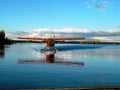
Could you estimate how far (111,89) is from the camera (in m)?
10.3

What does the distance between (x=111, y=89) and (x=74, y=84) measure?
6.27 m

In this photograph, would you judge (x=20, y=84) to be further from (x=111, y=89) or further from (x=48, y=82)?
(x=111, y=89)

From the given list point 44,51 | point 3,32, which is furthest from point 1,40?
point 44,51

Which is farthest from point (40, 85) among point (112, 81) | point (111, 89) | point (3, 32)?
point (3, 32)

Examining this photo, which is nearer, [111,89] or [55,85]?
[111,89]

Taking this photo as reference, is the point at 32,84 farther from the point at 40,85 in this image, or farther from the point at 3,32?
the point at 3,32

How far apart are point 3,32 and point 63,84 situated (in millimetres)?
112433

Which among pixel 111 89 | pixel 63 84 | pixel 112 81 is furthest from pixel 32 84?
pixel 111 89

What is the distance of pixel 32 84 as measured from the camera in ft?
53.1

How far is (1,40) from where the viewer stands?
12762cm

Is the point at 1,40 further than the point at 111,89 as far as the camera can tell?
Yes

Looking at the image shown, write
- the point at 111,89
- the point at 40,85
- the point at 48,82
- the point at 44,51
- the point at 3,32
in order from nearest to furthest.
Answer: the point at 111,89 → the point at 40,85 → the point at 48,82 → the point at 44,51 → the point at 3,32

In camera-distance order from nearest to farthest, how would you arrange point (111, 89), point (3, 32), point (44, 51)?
1. point (111, 89)
2. point (44, 51)
3. point (3, 32)

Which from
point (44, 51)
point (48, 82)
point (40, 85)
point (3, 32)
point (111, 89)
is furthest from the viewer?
point (3, 32)
